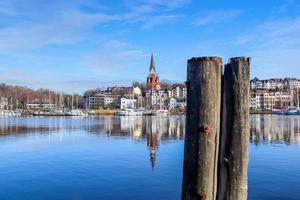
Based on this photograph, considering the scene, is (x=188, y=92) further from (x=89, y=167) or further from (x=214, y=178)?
(x=89, y=167)

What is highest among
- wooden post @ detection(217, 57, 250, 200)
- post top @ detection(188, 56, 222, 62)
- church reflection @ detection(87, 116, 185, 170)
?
post top @ detection(188, 56, 222, 62)

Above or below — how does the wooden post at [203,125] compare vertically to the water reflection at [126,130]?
above

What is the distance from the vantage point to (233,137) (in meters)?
6.09

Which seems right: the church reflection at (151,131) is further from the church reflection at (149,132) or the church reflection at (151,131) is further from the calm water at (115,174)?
the calm water at (115,174)

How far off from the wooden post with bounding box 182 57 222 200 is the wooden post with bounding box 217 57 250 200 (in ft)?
0.33

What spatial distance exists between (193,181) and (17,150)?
36433mm

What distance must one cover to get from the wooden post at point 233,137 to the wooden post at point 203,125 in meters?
0.10

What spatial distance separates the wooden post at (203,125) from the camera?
233 inches

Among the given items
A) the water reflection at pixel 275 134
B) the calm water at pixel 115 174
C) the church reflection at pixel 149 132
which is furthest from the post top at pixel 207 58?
the water reflection at pixel 275 134

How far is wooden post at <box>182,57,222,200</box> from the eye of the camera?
5922 millimetres

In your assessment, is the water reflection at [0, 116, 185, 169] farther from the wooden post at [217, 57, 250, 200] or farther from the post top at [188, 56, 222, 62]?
the post top at [188, 56, 222, 62]

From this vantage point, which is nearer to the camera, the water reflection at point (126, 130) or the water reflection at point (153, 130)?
the water reflection at point (153, 130)

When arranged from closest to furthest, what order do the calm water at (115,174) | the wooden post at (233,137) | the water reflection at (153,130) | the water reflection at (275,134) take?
1. the wooden post at (233,137)
2. the calm water at (115,174)
3. the water reflection at (275,134)
4. the water reflection at (153,130)

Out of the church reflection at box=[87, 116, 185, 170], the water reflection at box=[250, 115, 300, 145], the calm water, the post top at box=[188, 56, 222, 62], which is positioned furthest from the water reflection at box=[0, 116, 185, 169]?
A: the post top at box=[188, 56, 222, 62]
